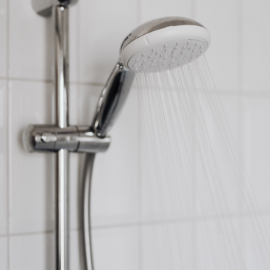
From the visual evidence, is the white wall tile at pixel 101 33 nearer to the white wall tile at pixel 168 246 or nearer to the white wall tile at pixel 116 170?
the white wall tile at pixel 116 170

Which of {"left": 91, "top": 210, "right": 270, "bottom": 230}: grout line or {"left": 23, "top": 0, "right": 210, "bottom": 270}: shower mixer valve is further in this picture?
{"left": 91, "top": 210, "right": 270, "bottom": 230}: grout line

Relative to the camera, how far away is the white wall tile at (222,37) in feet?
2.84

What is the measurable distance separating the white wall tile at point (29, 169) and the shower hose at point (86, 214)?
6cm

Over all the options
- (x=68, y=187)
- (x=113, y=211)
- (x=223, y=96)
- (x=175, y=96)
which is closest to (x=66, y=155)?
(x=68, y=187)

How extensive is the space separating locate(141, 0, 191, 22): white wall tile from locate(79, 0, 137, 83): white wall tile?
4 centimetres

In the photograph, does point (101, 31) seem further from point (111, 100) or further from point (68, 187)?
point (68, 187)

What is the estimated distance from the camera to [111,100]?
0.61m

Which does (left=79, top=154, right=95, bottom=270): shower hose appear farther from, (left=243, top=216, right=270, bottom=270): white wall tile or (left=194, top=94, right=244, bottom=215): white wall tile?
(left=243, top=216, right=270, bottom=270): white wall tile

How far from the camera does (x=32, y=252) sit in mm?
658

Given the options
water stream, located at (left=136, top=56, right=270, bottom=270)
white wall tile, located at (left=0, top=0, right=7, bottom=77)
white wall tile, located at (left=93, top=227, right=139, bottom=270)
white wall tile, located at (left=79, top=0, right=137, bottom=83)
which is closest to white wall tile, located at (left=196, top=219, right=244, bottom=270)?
water stream, located at (left=136, top=56, right=270, bottom=270)

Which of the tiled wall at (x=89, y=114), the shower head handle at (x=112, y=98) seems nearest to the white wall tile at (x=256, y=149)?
the tiled wall at (x=89, y=114)

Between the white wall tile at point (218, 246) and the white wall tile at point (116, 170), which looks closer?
the white wall tile at point (116, 170)

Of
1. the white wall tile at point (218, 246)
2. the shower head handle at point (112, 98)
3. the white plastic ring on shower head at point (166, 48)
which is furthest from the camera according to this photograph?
the white wall tile at point (218, 246)

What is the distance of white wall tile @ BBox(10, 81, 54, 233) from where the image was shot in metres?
0.65
